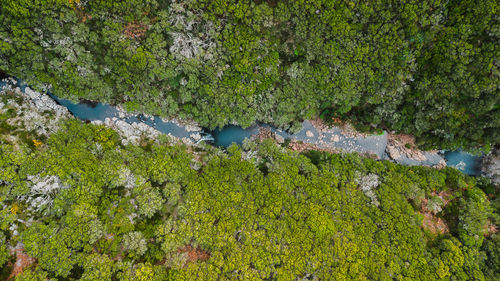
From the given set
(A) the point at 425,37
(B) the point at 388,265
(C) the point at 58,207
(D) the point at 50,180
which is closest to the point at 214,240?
(C) the point at 58,207

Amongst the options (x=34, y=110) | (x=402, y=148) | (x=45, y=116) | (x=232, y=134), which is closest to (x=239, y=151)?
(x=232, y=134)

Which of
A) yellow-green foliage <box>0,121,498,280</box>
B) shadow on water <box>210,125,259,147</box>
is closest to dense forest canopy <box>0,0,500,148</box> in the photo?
shadow on water <box>210,125,259,147</box>

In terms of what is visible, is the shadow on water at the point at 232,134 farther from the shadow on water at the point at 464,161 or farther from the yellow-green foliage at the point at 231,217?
the shadow on water at the point at 464,161

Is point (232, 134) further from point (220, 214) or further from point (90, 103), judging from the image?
point (90, 103)

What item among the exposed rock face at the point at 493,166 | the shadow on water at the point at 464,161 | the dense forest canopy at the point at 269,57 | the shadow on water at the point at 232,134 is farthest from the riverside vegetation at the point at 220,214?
the shadow on water at the point at 464,161

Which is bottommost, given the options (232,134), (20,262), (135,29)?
(20,262)
